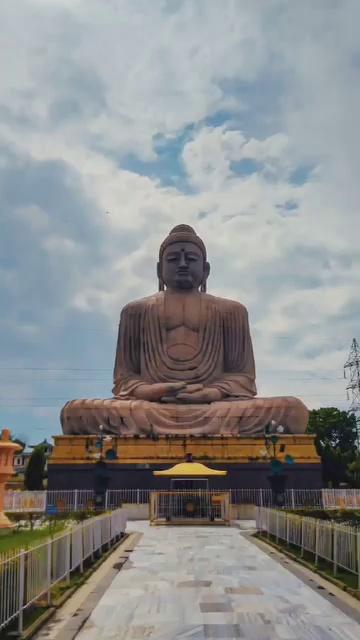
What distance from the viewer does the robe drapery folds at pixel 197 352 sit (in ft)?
79.0

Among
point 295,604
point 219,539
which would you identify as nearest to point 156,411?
point 219,539

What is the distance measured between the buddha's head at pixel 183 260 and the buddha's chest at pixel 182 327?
0.88m

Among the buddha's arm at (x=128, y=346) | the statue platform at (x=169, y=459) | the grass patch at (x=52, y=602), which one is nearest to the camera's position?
the grass patch at (x=52, y=602)

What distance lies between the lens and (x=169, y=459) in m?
20.7

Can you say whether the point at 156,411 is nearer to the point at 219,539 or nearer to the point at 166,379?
the point at 166,379

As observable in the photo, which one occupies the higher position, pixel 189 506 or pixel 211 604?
pixel 189 506

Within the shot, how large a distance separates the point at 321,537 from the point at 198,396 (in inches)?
573

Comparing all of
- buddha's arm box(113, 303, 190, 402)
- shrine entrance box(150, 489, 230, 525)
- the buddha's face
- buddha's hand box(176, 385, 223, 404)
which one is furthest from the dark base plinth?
the buddha's face

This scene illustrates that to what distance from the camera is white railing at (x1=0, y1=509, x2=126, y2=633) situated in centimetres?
485

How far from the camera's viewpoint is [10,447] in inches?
448

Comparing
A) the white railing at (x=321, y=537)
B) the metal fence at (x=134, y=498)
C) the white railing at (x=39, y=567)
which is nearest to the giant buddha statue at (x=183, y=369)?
the metal fence at (x=134, y=498)

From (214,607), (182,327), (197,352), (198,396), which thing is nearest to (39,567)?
(214,607)

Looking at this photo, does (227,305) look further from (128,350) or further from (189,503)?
(189,503)

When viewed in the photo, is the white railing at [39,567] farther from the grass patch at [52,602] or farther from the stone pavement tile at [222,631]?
the stone pavement tile at [222,631]
